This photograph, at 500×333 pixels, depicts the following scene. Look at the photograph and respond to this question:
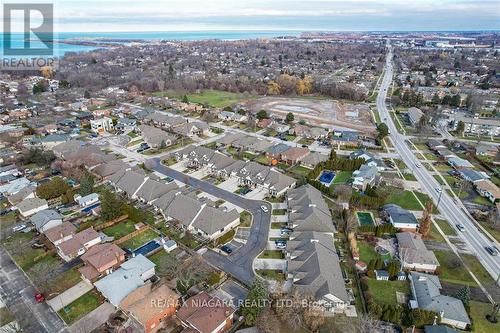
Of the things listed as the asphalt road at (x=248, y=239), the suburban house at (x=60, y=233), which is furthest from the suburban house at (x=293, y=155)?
the suburban house at (x=60, y=233)

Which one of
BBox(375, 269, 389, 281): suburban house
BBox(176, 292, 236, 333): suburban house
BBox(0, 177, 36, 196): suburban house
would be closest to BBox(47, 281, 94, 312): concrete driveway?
BBox(176, 292, 236, 333): suburban house

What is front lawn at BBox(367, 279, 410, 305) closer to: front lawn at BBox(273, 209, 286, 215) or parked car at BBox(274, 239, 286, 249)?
parked car at BBox(274, 239, 286, 249)

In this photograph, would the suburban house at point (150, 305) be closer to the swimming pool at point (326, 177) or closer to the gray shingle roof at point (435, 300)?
the gray shingle roof at point (435, 300)

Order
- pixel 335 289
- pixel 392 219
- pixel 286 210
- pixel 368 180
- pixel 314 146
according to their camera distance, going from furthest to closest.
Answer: pixel 314 146 → pixel 368 180 → pixel 286 210 → pixel 392 219 → pixel 335 289

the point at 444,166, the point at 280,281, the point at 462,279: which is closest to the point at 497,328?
the point at 462,279

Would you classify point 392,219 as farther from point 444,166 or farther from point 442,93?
point 442,93

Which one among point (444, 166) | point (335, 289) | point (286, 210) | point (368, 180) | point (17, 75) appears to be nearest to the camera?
point (335, 289)
